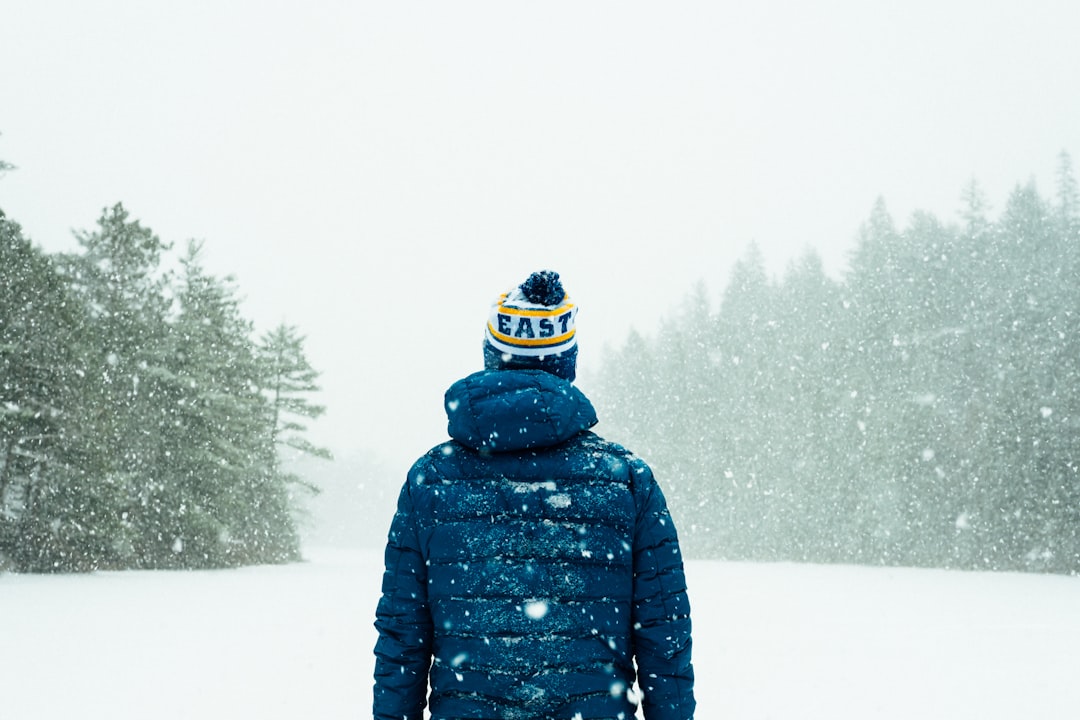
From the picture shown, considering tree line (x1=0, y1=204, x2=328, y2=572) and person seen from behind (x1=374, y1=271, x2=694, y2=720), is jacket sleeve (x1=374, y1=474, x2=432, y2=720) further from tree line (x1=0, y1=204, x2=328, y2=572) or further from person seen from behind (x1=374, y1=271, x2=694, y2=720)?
tree line (x1=0, y1=204, x2=328, y2=572)

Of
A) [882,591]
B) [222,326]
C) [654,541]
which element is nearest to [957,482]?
[882,591]

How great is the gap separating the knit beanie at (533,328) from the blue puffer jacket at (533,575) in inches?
4.9

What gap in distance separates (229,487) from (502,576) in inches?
1200

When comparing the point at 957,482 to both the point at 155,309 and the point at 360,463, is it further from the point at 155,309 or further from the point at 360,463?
the point at 360,463

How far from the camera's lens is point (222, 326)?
1364 inches

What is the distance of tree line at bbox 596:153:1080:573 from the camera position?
2956 centimetres

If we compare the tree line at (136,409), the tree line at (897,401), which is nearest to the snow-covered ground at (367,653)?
the tree line at (136,409)

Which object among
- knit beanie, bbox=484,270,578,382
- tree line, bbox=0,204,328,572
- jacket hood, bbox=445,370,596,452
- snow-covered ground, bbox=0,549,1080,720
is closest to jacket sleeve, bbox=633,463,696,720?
jacket hood, bbox=445,370,596,452

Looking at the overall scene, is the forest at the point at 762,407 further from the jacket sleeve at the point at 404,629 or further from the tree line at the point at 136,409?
the jacket sleeve at the point at 404,629

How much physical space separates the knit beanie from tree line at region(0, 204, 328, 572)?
21.1 m

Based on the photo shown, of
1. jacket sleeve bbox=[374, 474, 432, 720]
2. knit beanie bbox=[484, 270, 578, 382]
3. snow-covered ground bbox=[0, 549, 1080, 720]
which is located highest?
knit beanie bbox=[484, 270, 578, 382]

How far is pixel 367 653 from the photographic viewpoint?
1099cm

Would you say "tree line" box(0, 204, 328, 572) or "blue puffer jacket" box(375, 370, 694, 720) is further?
"tree line" box(0, 204, 328, 572)

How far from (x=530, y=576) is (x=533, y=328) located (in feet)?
2.46
